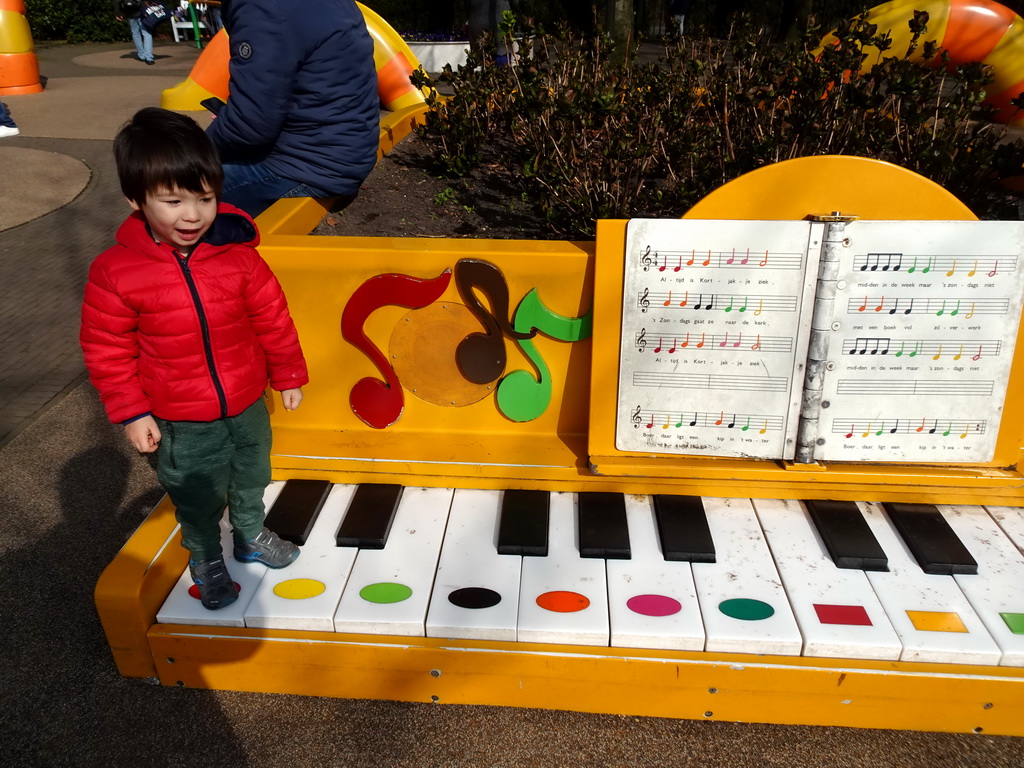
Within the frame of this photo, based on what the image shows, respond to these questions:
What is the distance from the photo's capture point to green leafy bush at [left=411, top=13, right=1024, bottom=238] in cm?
350

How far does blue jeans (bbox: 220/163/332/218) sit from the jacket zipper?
1500mm

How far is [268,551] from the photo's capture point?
2449 millimetres

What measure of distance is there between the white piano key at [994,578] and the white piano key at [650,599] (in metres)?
0.82

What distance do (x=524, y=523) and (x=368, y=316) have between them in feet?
2.87

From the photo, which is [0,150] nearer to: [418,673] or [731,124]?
[731,124]

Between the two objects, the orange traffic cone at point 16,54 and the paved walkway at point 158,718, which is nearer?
the paved walkway at point 158,718

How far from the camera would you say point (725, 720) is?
2277 millimetres

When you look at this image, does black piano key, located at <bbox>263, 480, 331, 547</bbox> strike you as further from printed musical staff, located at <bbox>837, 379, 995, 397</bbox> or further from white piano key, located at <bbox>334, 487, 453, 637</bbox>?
printed musical staff, located at <bbox>837, 379, 995, 397</bbox>

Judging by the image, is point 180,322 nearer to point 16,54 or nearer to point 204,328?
point 204,328

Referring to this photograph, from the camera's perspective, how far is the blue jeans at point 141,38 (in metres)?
15.9

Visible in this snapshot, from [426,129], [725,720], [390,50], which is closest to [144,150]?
[725,720]

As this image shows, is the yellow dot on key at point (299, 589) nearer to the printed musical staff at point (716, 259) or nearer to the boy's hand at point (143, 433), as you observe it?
the boy's hand at point (143, 433)

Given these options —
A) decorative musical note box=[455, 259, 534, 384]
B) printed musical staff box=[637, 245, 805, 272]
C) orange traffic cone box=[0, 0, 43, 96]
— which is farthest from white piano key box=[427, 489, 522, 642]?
orange traffic cone box=[0, 0, 43, 96]

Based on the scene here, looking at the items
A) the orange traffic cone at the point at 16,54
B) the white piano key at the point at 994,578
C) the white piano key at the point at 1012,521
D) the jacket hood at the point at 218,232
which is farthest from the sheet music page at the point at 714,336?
the orange traffic cone at the point at 16,54
